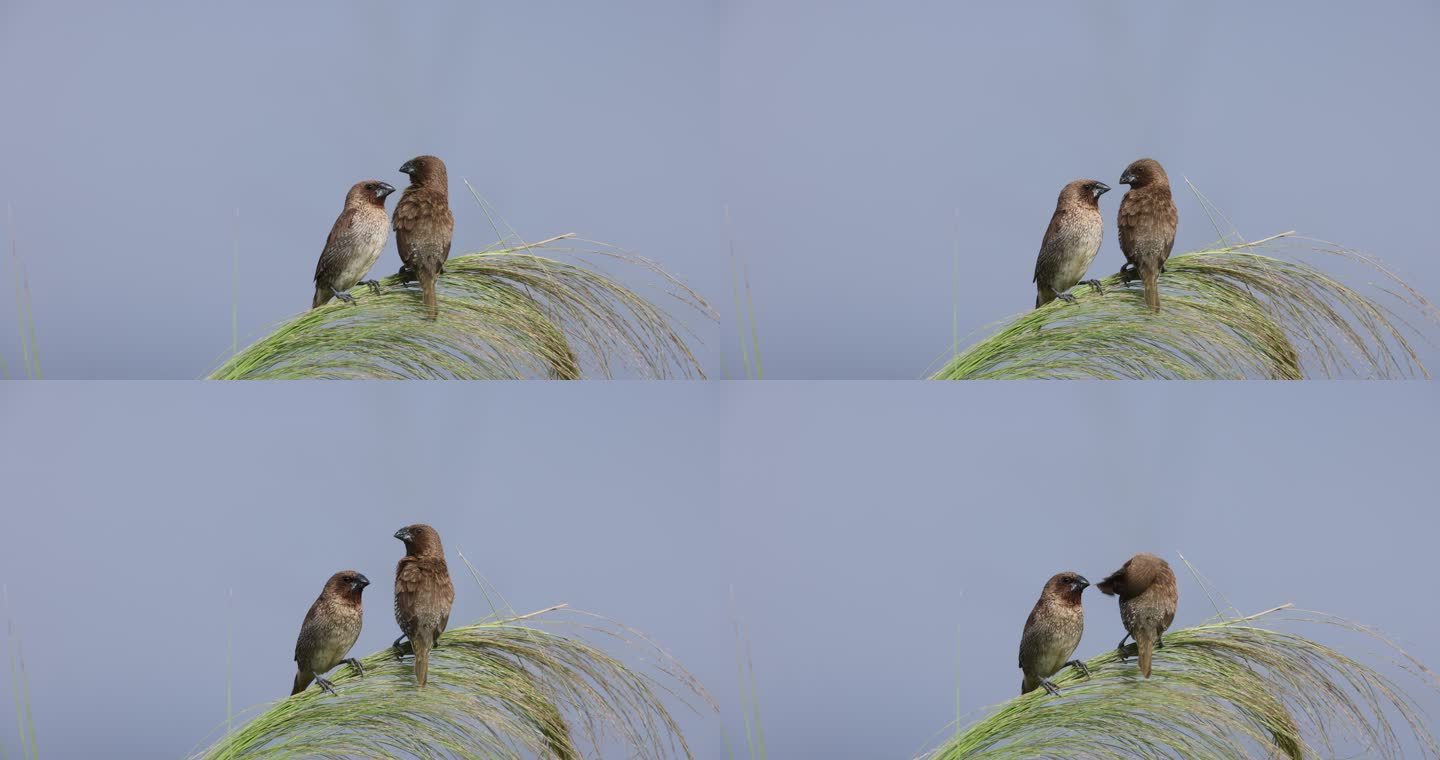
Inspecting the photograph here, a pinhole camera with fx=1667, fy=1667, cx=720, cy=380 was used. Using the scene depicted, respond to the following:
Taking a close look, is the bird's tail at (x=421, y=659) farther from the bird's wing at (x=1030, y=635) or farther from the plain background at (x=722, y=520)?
the bird's wing at (x=1030, y=635)

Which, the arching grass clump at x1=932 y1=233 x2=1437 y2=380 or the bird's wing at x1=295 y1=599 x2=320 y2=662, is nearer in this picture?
the bird's wing at x1=295 y1=599 x2=320 y2=662

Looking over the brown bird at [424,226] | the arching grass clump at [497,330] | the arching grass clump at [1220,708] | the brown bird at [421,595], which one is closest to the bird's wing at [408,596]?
the brown bird at [421,595]

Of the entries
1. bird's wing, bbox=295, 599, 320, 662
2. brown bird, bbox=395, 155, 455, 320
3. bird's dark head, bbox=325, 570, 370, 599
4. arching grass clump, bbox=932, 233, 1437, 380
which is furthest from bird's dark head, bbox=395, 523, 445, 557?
arching grass clump, bbox=932, 233, 1437, 380

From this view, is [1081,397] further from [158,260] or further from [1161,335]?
[158,260]

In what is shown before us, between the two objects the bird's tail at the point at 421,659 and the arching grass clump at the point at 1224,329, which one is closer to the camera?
the bird's tail at the point at 421,659

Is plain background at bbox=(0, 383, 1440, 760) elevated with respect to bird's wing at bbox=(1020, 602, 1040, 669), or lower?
elevated

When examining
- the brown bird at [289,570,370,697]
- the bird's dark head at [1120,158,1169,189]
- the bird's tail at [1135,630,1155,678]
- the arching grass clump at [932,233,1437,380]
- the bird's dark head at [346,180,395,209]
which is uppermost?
the bird's dark head at [346,180,395,209]

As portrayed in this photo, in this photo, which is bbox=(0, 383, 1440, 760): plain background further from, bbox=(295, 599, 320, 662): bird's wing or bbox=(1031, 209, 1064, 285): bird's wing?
bbox=(1031, 209, 1064, 285): bird's wing

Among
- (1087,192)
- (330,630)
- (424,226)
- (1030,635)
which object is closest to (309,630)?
(330,630)
